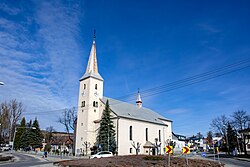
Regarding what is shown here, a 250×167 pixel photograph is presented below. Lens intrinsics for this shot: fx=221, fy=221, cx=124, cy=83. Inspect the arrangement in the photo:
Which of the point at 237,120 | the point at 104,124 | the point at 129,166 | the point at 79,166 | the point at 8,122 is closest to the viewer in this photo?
the point at 129,166

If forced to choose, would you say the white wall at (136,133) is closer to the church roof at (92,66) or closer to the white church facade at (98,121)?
the white church facade at (98,121)

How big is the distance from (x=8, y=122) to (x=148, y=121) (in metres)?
37.7

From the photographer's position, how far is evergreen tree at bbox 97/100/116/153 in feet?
148

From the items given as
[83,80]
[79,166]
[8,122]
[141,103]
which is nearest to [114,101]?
[83,80]

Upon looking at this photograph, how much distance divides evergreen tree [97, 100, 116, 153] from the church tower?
509cm

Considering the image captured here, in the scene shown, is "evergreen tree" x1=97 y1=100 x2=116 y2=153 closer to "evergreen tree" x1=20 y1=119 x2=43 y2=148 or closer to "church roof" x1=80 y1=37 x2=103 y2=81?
"church roof" x1=80 y1=37 x2=103 y2=81

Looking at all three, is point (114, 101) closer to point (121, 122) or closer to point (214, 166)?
point (121, 122)

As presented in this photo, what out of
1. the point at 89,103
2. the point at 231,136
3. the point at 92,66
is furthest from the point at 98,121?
the point at 231,136

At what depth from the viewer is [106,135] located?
45.7 metres

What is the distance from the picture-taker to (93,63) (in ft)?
185

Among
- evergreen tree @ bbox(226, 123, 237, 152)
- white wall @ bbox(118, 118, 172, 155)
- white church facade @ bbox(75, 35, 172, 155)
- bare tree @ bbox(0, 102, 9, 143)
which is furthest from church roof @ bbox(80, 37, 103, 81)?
evergreen tree @ bbox(226, 123, 237, 152)

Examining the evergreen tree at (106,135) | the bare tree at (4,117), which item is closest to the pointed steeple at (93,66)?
the evergreen tree at (106,135)

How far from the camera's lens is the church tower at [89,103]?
166ft

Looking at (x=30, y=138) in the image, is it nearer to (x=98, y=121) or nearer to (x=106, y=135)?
(x=98, y=121)
